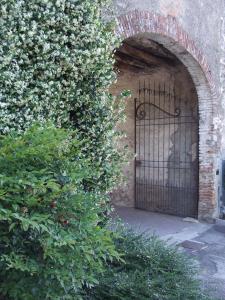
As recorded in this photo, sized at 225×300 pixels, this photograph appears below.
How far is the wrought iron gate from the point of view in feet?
23.2

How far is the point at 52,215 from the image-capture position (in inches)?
74.6

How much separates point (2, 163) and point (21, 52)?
1.46 m

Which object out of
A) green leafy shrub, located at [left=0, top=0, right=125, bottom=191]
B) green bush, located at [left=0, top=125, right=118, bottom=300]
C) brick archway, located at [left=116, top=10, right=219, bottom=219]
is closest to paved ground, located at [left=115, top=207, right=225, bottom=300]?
brick archway, located at [left=116, top=10, right=219, bottom=219]

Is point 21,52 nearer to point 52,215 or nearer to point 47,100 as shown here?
point 47,100

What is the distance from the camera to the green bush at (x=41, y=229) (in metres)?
1.80

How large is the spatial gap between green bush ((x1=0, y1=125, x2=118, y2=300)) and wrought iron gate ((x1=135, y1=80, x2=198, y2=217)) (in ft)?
17.2

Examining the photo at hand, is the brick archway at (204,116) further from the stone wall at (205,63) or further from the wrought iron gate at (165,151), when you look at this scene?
the wrought iron gate at (165,151)

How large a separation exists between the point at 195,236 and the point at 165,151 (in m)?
2.17

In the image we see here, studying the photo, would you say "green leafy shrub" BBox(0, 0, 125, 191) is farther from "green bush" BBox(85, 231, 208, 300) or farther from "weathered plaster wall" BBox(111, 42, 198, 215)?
"weathered plaster wall" BBox(111, 42, 198, 215)

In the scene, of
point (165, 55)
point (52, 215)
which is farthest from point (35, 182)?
point (165, 55)

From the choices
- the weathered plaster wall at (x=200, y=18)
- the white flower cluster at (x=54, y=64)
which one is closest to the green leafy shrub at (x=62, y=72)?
the white flower cluster at (x=54, y=64)

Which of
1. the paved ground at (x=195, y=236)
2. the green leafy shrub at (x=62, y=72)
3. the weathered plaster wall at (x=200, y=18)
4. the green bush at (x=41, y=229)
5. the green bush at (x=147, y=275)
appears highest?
the weathered plaster wall at (x=200, y=18)

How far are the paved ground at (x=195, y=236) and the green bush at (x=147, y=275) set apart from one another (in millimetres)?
542

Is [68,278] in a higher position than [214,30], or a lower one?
lower
